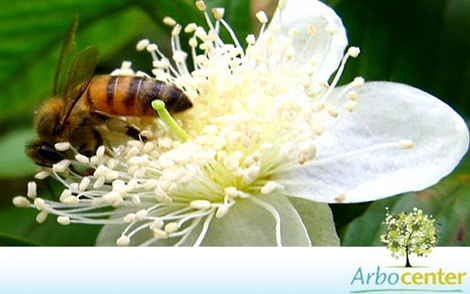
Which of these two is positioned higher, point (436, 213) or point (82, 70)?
point (82, 70)

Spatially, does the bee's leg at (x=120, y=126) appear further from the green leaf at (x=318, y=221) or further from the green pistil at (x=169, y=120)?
the green leaf at (x=318, y=221)

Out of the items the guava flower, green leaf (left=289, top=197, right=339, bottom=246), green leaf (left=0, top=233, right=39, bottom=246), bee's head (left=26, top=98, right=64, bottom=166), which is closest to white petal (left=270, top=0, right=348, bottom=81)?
the guava flower

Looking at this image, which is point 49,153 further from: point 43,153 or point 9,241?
point 9,241

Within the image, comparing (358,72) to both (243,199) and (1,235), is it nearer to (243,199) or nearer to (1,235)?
(243,199)

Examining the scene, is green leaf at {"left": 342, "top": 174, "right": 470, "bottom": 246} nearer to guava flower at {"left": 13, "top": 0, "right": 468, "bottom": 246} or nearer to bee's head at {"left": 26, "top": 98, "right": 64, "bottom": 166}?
guava flower at {"left": 13, "top": 0, "right": 468, "bottom": 246}

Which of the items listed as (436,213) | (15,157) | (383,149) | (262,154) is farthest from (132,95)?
(15,157)

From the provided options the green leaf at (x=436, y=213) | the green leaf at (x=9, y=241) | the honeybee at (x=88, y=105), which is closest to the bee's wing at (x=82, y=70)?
the honeybee at (x=88, y=105)

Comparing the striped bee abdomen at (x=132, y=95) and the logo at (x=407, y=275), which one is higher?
the striped bee abdomen at (x=132, y=95)
